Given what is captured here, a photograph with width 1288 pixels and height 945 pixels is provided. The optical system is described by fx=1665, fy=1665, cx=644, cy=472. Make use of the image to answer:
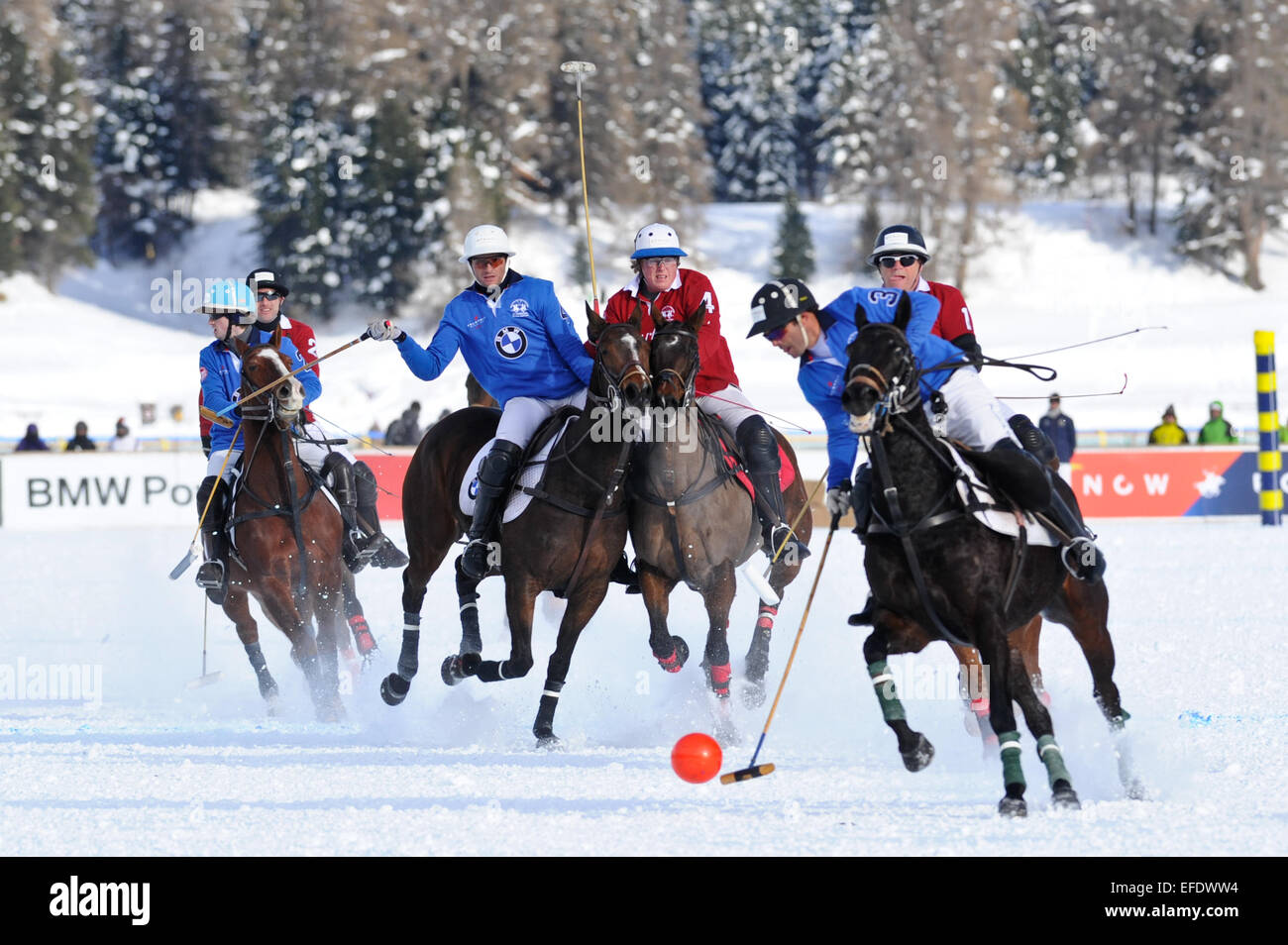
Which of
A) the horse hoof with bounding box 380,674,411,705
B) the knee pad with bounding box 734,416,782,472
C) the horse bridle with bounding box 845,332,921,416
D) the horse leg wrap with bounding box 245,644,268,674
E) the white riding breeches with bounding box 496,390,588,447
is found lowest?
the horse leg wrap with bounding box 245,644,268,674

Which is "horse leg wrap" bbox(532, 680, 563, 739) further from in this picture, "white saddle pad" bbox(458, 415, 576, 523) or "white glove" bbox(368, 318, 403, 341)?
"white glove" bbox(368, 318, 403, 341)

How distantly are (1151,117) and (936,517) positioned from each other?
59.8m

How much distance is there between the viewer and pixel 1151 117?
202ft

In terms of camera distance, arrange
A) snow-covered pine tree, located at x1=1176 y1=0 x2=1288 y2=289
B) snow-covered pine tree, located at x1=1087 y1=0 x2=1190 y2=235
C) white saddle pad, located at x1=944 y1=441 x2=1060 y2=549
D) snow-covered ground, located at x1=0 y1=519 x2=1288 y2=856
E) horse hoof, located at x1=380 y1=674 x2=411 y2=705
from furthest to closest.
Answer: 1. snow-covered pine tree, located at x1=1087 y1=0 x2=1190 y2=235
2. snow-covered pine tree, located at x1=1176 y1=0 x2=1288 y2=289
3. horse hoof, located at x1=380 y1=674 x2=411 y2=705
4. white saddle pad, located at x1=944 y1=441 x2=1060 y2=549
5. snow-covered ground, located at x1=0 y1=519 x2=1288 y2=856

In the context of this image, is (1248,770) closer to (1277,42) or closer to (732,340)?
(732,340)

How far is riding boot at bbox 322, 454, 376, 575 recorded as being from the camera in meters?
9.70

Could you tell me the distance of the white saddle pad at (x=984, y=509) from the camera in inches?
240

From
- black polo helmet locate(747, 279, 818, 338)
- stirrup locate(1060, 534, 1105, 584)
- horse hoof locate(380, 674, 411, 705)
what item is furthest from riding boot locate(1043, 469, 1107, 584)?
horse hoof locate(380, 674, 411, 705)

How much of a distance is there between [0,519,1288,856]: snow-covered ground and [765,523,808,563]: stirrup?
80 centimetres

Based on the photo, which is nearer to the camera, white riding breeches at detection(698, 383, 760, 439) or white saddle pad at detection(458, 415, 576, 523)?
white saddle pad at detection(458, 415, 576, 523)

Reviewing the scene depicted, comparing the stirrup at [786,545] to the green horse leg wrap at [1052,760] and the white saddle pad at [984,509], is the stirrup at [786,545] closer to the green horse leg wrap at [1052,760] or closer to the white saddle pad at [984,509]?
the white saddle pad at [984,509]

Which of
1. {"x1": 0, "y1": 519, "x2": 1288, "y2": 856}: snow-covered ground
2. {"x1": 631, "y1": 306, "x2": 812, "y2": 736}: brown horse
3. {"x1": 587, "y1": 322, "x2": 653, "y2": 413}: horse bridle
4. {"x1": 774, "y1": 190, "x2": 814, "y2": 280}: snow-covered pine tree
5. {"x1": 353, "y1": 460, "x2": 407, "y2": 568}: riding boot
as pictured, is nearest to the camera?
{"x1": 0, "y1": 519, "x2": 1288, "y2": 856}: snow-covered ground

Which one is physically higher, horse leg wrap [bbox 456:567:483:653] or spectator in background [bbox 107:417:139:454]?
horse leg wrap [bbox 456:567:483:653]

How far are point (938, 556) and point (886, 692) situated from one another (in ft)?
2.18
